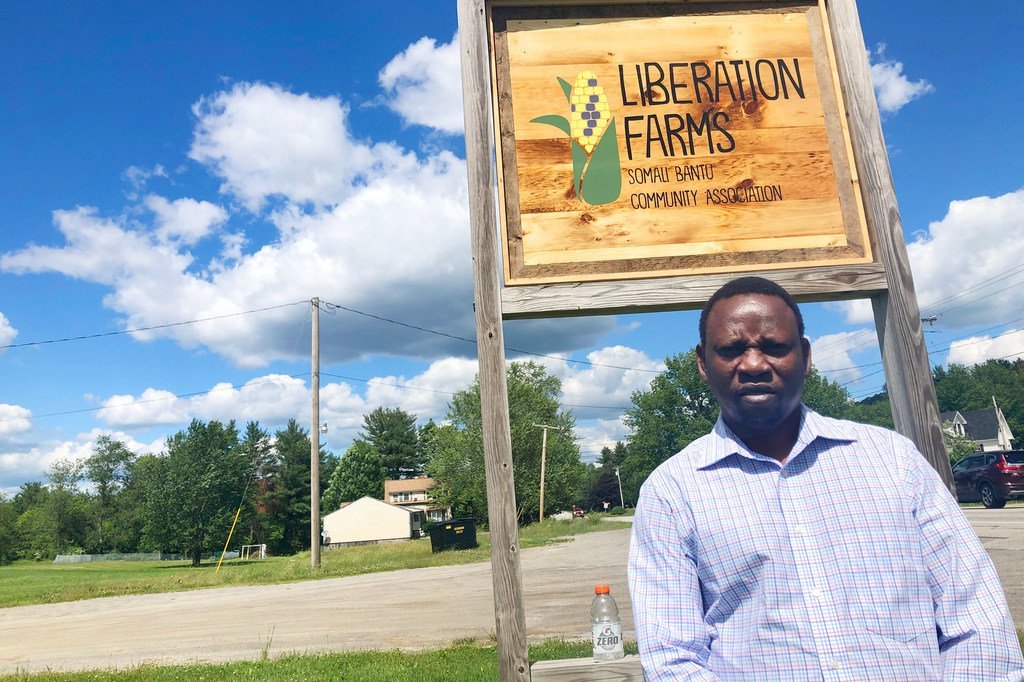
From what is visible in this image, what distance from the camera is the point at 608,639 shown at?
251 centimetres

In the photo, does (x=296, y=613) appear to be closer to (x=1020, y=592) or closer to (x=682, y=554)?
(x=1020, y=592)

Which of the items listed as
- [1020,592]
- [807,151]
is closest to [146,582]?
[1020,592]

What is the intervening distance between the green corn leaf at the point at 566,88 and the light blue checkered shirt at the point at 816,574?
1715mm

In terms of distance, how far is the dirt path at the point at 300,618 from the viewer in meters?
8.07

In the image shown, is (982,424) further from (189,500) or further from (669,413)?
(189,500)

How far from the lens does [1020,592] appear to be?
7.22 metres

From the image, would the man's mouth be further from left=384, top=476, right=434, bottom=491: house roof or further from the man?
left=384, top=476, right=434, bottom=491: house roof

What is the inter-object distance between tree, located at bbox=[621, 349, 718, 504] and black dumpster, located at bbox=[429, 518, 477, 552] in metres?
36.3

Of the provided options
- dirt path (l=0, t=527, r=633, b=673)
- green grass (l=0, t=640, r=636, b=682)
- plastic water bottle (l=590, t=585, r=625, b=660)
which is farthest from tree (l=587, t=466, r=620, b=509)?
plastic water bottle (l=590, t=585, r=625, b=660)

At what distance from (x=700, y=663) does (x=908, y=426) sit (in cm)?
166

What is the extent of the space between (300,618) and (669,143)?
33.5 feet

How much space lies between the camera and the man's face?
173 cm

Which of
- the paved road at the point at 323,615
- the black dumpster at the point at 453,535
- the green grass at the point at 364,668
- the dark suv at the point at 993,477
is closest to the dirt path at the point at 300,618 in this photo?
the paved road at the point at 323,615

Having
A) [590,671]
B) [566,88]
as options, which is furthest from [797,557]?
[566,88]
